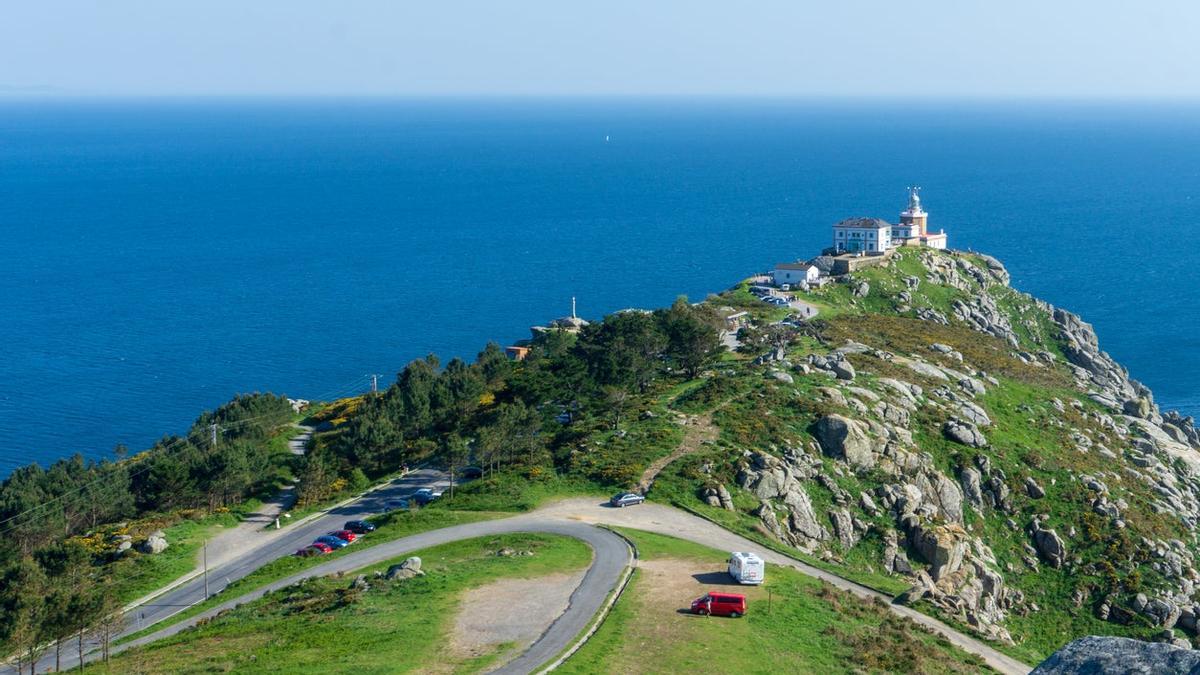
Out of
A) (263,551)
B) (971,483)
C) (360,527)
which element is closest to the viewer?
(263,551)

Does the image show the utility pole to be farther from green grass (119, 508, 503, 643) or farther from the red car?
the red car

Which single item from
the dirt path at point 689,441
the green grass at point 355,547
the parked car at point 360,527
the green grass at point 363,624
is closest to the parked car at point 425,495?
the green grass at point 355,547

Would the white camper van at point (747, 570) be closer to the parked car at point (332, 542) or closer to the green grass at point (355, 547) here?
the green grass at point (355, 547)

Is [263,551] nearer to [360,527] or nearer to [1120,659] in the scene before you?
[360,527]

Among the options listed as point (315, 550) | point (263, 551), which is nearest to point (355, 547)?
point (315, 550)

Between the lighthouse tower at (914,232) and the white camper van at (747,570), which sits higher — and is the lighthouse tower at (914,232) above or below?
above

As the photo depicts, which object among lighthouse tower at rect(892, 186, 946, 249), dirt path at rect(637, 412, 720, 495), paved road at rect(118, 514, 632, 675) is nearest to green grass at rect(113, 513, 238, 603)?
paved road at rect(118, 514, 632, 675)

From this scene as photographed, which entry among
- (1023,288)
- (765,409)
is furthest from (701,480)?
(1023,288)
